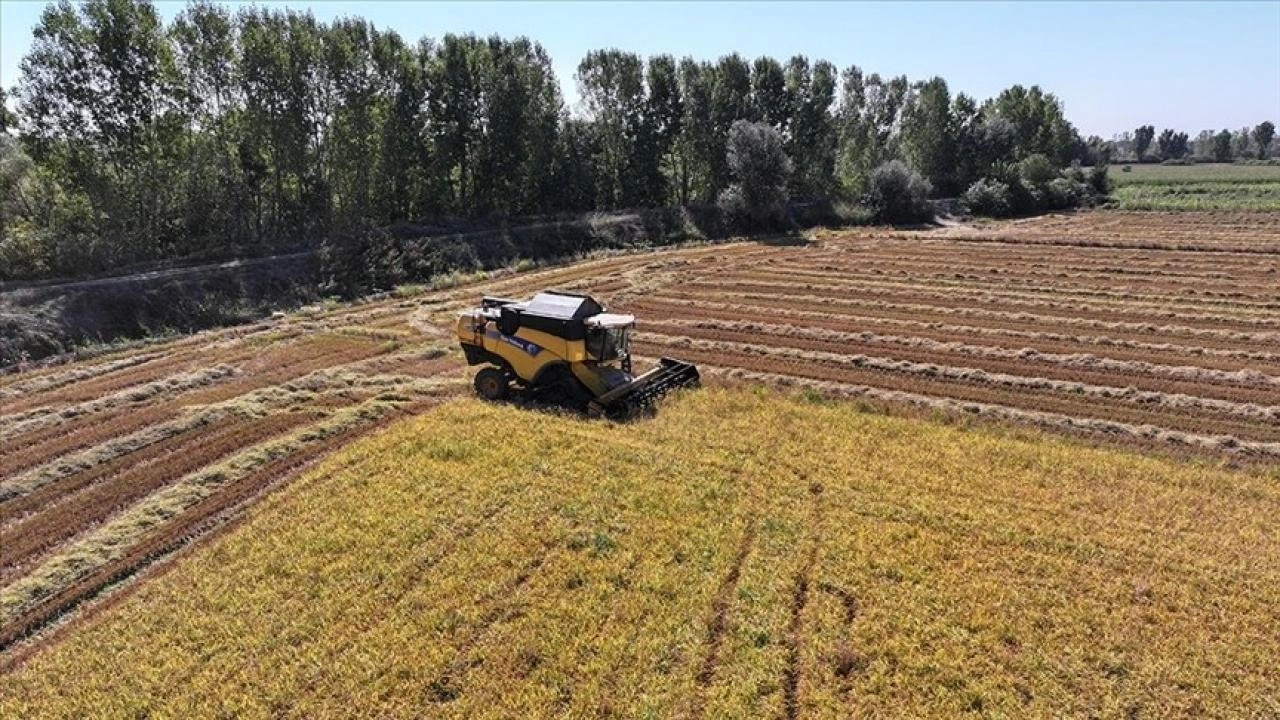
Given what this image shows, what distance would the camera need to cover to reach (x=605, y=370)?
19.0 m

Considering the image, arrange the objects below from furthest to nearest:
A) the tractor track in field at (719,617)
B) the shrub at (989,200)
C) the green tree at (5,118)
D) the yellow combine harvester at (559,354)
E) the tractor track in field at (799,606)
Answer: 1. the shrub at (989,200)
2. the green tree at (5,118)
3. the yellow combine harvester at (559,354)
4. the tractor track in field at (719,617)
5. the tractor track in field at (799,606)

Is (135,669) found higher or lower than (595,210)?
lower

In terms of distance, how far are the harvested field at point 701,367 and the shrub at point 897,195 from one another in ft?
85.0

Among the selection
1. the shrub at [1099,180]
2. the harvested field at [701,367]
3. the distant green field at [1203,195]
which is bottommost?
the harvested field at [701,367]

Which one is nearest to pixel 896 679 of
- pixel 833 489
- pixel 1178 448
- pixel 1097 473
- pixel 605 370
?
pixel 833 489

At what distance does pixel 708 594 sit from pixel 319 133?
41608mm

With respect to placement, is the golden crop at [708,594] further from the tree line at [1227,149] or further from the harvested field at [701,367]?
the tree line at [1227,149]

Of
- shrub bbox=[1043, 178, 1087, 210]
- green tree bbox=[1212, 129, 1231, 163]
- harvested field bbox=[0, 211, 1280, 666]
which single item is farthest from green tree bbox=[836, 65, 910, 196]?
green tree bbox=[1212, 129, 1231, 163]

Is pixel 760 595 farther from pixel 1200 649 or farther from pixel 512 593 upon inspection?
pixel 1200 649

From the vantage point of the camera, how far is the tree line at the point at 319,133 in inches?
1380

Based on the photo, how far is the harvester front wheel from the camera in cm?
1939

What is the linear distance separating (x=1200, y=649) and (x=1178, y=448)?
371 inches

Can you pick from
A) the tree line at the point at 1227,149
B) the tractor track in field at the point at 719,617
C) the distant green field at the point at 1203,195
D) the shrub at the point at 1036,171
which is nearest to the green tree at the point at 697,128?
the shrub at the point at 1036,171

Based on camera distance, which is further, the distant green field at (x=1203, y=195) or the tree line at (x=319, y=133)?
the distant green field at (x=1203, y=195)
